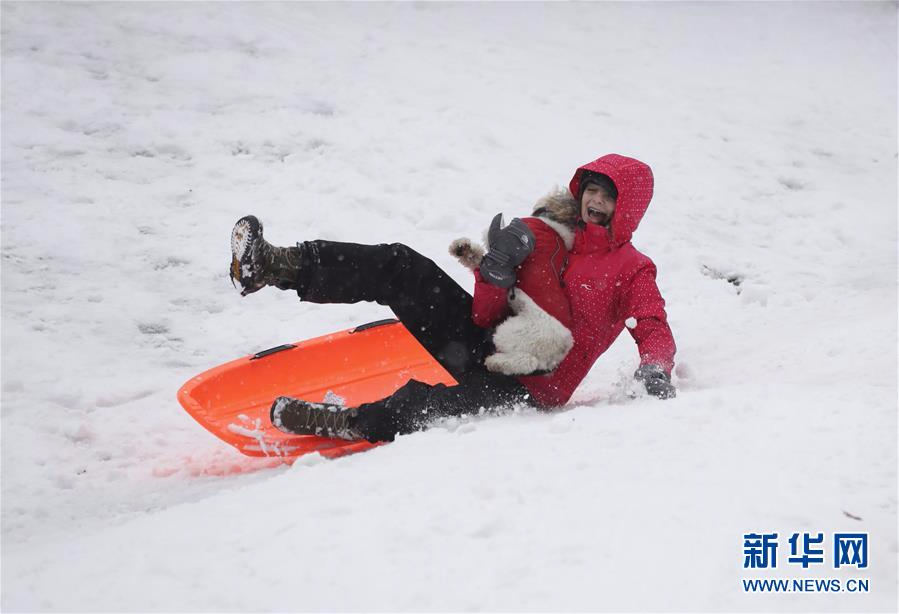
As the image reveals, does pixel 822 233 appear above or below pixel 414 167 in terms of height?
below

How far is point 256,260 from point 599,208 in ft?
4.26

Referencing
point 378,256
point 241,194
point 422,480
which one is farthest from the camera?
point 241,194

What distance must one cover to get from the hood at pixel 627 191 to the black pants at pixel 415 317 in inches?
25.0

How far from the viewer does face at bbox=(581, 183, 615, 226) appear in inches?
126

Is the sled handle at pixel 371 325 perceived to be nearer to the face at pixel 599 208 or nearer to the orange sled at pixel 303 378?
the orange sled at pixel 303 378

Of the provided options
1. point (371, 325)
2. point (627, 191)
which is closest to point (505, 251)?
point (627, 191)

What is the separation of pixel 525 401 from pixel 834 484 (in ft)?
4.24

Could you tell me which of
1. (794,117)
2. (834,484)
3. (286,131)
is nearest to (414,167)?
(286,131)

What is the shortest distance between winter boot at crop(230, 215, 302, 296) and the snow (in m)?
0.65

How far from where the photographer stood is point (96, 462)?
10.3ft

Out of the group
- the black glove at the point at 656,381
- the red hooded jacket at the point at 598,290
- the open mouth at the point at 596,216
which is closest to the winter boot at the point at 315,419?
the red hooded jacket at the point at 598,290

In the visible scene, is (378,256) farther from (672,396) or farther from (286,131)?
(286,131)

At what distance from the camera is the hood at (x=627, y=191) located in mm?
3148

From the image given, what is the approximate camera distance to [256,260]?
9.25 ft
